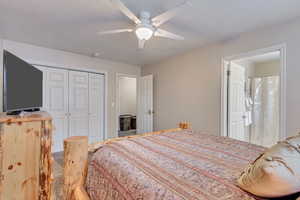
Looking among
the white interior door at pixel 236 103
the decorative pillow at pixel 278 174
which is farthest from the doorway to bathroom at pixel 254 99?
the decorative pillow at pixel 278 174

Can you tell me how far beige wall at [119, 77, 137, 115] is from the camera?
6969mm

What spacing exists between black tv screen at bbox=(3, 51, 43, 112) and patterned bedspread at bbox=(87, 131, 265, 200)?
1.25m

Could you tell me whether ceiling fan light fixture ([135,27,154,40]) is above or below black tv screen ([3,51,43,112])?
above

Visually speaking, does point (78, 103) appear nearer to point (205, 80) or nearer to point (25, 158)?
point (25, 158)

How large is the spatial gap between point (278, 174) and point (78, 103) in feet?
13.1

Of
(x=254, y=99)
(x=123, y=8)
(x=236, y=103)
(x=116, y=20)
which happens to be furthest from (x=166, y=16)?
(x=254, y=99)

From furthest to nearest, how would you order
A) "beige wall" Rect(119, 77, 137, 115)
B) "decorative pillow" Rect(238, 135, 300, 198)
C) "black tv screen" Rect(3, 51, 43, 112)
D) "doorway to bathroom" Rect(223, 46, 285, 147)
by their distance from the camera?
"beige wall" Rect(119, 77, 137, 115) < "doorway to bathroom" Rect(223, 46, 285, 147) < "black tv screen" Rect(3, 51, 43, 112) < "decorative pillow" Rect(238, 135, 300, 198)

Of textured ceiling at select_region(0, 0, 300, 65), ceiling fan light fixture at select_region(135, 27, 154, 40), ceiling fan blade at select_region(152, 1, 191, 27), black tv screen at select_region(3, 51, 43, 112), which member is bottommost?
black tv screen at select_region(3, 51, 43, 112)

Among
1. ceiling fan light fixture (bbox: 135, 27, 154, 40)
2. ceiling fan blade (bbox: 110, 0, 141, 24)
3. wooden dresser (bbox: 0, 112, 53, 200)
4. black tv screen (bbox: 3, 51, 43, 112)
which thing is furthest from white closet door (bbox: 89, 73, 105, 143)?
ceiling fan blade (bbox: 110, 0, 141, 24)

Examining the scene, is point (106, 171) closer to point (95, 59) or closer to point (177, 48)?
point (177, 48)

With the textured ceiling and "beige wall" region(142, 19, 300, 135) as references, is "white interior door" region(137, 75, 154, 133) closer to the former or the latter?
"beige wall" region(142, 19, 300, 135)

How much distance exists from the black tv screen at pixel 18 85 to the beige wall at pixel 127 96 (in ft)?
14.9

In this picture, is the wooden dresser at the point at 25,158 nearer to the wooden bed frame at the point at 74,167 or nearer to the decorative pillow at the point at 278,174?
the wooden bed frame at the point at 74,167

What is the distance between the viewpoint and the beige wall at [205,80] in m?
2.11
